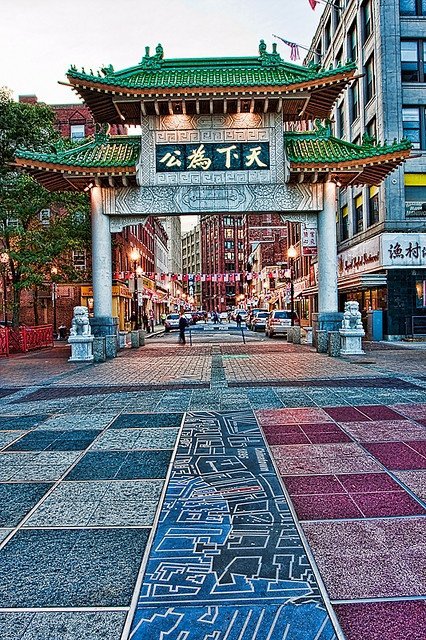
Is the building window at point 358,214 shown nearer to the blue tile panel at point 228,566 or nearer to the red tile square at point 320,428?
the red tile square at point 320,428

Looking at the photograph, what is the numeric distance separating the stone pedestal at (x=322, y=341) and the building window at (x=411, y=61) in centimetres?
1680

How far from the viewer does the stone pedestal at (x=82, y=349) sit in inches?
806

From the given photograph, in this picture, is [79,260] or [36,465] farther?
[79,260]

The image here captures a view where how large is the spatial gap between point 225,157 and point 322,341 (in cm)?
830

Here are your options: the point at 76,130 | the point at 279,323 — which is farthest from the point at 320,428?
the point at 76,130

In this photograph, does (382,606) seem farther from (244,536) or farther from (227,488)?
(227,488)

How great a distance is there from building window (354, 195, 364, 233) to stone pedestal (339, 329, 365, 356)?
49.8ft

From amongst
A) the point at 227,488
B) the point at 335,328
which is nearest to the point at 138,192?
the point at 335,328

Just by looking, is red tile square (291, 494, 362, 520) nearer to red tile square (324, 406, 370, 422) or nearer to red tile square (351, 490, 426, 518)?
red tile square (351, 490, 426, 518)

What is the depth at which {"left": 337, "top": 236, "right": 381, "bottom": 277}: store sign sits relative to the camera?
29969 mm

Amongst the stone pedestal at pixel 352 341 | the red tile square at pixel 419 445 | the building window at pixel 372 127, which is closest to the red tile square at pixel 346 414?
the red tile square at pixel 419 445

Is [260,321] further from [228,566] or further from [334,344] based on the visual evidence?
[228,566]

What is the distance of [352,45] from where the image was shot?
3516cm

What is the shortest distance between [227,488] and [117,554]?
1.75 m
